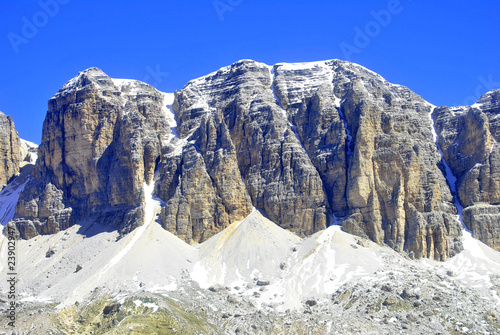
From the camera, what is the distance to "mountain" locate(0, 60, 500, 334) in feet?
303

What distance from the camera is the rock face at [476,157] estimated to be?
118562 millimetres

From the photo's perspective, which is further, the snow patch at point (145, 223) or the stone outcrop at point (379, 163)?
the stone outcrop at point (379, 163)

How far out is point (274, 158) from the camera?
128m

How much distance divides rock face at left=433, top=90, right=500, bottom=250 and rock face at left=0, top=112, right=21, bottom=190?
113m

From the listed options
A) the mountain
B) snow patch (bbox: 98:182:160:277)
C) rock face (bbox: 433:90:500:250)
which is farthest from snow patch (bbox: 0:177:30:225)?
rock face (bbox: 433:90:500:250)

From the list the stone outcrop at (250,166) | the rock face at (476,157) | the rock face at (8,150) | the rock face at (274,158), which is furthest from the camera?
the rock face at (8,150)

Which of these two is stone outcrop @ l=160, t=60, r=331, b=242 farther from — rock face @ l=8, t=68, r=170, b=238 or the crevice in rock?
the crevice in rock

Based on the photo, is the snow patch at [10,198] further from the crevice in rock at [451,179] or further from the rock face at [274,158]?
the crevice in rock at [451,179]

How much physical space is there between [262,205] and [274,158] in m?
11.1

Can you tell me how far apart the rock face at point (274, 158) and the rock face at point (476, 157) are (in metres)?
0.31

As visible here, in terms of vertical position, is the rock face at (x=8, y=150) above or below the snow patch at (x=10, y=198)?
above

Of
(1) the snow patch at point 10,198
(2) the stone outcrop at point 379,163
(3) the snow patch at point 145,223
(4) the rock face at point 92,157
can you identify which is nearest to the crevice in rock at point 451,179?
(2) the stone outcrop at point 379,163

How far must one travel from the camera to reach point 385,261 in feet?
350

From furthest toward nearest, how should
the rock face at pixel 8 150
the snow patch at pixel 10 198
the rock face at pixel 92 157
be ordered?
1. the rock face at pixel 8 150
2. the snow patch at pixel 10 198
3. the rock face at pixel 92 157
